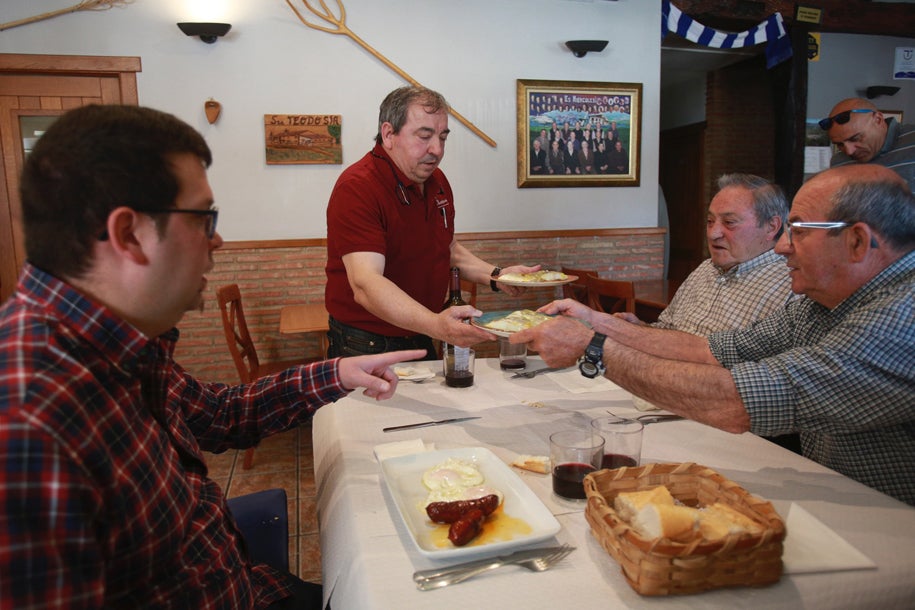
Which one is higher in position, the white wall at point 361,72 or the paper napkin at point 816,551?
the white wall at point 361,72

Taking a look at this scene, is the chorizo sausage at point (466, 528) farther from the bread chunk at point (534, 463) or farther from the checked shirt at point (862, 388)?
the checked shirt at point (862, 388)

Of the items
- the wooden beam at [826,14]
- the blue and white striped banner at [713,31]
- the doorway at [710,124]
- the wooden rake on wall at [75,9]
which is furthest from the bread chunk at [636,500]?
the doorway at [710,124]

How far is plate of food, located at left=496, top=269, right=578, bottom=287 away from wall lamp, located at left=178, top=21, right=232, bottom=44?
2942 millimetres

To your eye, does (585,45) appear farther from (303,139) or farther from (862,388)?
(862,388)

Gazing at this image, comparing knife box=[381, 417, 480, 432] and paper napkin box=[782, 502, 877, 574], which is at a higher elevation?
knife box=[381, 417, 480, 432]

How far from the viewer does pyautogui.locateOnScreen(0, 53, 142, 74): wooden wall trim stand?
13.3ft

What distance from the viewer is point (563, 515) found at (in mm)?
1146

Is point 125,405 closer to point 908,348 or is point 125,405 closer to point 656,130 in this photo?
point 908,348

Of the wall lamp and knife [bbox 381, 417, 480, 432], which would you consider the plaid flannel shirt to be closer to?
knife [bbox 381, 417, 480, 432]

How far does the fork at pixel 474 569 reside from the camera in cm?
94

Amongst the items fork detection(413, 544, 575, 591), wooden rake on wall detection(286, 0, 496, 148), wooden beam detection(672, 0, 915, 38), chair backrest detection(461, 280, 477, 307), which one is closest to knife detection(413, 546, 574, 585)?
fork detection(413, 544, 575, 591)

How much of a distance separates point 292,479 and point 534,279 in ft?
6.45

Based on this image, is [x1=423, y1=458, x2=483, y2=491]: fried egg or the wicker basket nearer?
the wicker basket

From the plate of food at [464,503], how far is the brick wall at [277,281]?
3.48 metres
